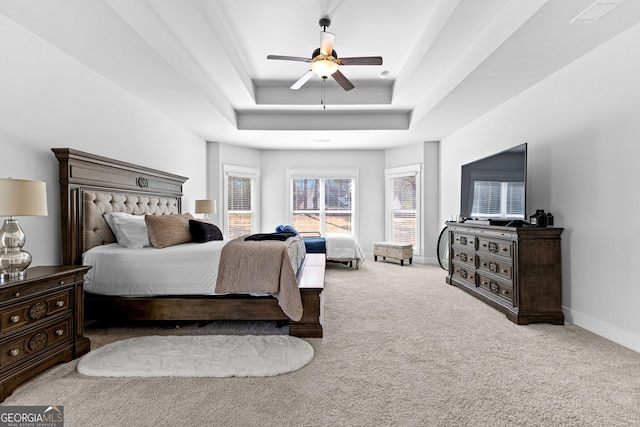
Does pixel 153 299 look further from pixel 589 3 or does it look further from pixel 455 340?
pixel 589 3

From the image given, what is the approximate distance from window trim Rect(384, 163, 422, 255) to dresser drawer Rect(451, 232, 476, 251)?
213 cm

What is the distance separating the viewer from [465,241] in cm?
420

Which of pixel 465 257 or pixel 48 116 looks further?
pixel 465 257

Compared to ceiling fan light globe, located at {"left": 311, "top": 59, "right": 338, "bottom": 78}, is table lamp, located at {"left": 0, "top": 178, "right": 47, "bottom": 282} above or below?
below

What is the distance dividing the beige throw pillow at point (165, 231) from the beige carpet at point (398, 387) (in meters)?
0.83

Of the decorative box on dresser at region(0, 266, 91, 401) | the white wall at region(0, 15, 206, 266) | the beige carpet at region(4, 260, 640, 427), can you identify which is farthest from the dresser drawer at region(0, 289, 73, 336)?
the white wall at region(0, 15, 206, 266)

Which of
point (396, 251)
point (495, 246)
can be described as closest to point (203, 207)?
point (396, 251)

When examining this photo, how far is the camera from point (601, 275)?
2812mm

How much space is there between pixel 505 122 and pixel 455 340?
3.02m

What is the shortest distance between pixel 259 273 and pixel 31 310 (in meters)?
1.48

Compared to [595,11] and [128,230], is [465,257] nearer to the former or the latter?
[595,11]

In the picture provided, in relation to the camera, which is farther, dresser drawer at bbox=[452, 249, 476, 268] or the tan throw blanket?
dresser drawer at bbox=[452, 249, 476, 268]

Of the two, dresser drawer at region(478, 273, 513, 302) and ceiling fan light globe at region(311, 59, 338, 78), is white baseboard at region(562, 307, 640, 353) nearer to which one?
dresser drawer at region(478, 273, 513, 302)

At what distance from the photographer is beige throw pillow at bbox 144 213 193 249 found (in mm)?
3186
